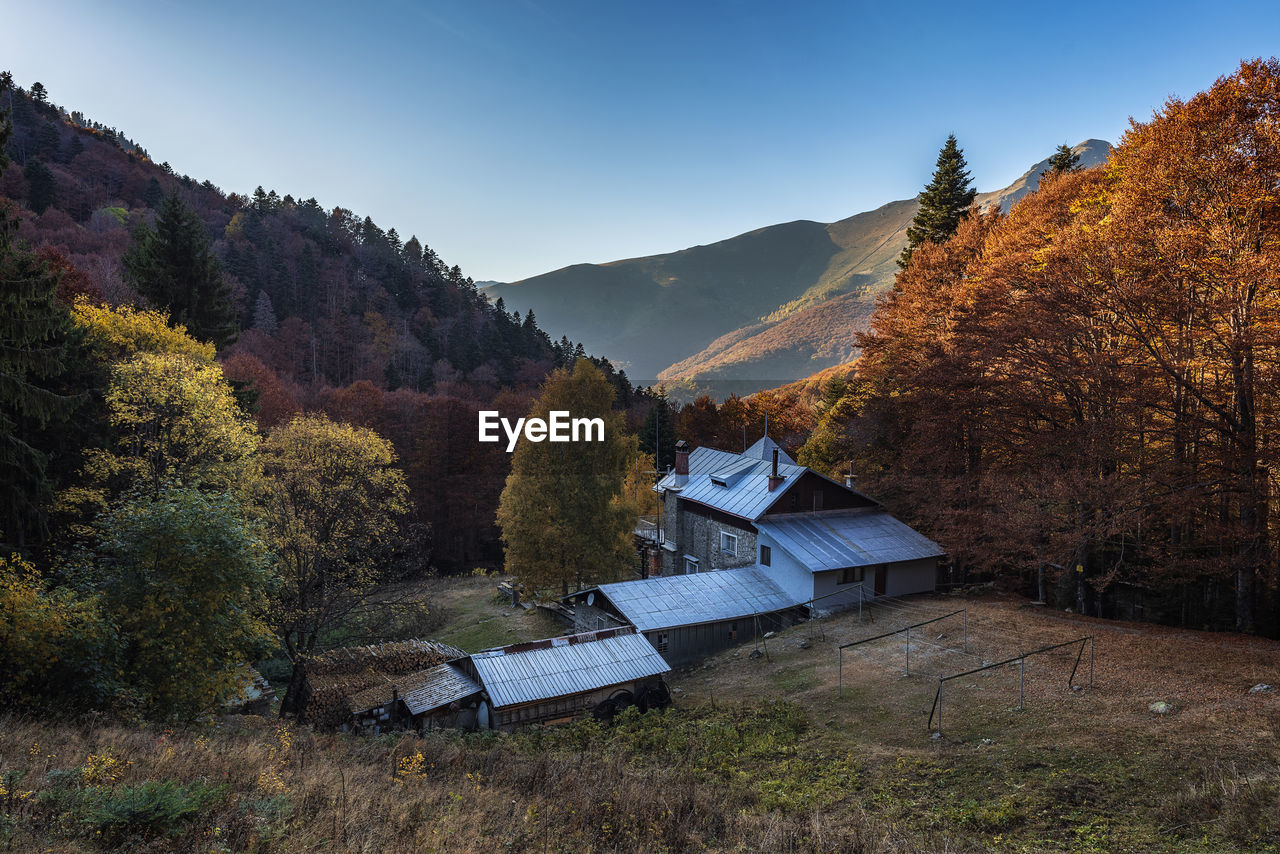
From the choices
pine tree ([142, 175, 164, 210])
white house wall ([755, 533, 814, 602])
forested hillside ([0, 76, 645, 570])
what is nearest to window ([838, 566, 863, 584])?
white house wall ([755, 533, 814, 602])

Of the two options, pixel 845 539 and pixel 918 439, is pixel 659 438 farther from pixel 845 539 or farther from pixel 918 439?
pixel 918 439

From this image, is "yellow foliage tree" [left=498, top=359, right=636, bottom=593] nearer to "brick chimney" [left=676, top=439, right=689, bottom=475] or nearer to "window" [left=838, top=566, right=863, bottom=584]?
"brick chimney" [left=676, top=439, right=689, bottom=475]

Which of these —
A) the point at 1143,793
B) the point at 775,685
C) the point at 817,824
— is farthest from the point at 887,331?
the point at 817,824

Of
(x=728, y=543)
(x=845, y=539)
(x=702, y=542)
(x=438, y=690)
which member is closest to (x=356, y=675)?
(x=438, y=690)

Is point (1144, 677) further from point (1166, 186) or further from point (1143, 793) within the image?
point (1166, 186)

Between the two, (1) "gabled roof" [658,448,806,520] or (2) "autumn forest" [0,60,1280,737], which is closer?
(2) "autumn forest" [0,60,1280,737]

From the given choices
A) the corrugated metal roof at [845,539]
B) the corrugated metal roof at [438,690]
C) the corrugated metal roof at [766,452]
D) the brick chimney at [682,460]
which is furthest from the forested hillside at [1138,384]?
the corrugated metal roof at [438,690]
